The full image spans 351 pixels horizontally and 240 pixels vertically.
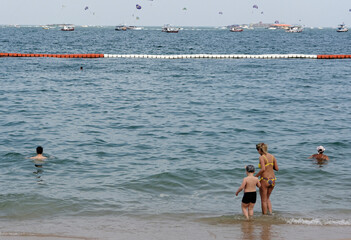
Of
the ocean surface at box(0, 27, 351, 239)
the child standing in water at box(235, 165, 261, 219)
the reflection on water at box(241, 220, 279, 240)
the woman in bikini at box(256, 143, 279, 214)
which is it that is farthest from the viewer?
the ocean surface at box(0, 27, 351, 239)

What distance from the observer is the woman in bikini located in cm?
1227

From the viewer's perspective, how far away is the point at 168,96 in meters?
35.5

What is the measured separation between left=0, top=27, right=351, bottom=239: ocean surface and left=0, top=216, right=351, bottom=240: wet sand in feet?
0.25

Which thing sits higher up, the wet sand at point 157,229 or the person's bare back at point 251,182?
the person's bare back at point 251,182

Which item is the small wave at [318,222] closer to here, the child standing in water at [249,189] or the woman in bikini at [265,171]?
the woman in bikini at [265,171]

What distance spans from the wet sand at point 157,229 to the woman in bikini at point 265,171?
77cm

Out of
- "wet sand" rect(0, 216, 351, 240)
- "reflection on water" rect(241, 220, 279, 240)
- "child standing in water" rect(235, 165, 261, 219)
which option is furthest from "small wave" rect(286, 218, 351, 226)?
"child standing in water" rect(235, 165, 261, 219)

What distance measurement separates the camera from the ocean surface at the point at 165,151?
13.3 meters

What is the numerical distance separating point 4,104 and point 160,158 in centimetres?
1593

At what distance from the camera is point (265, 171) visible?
12.5 metres

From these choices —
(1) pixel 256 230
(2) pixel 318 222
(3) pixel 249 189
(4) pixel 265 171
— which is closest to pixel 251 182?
(3) pixel 249 189

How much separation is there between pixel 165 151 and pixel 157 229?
8.22 metres

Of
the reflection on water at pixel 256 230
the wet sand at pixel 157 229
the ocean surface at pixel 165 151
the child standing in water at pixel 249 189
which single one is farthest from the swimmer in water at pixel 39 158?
the reflection on water at pixel 256 230

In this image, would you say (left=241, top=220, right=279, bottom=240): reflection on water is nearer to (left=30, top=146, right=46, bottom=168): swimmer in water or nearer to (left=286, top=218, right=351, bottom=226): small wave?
(left=286, top=218, right=351, bottom=226): small wave
